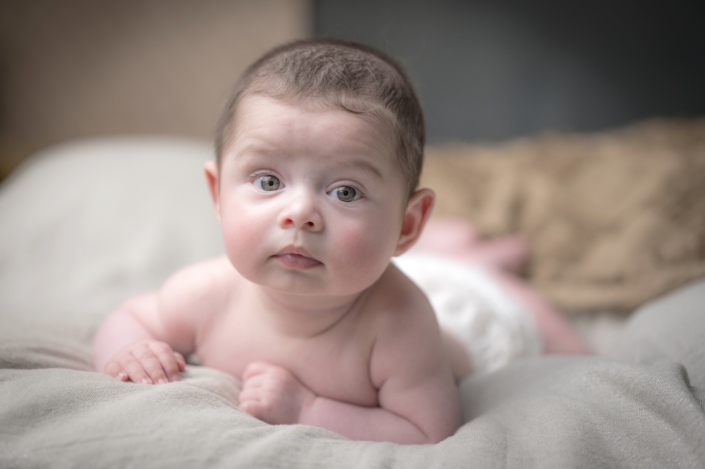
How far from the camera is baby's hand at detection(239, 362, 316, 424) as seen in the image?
80 centimetres

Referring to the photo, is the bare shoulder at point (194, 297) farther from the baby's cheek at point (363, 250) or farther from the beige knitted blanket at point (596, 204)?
the beige knitted blanket at point (596, 204)

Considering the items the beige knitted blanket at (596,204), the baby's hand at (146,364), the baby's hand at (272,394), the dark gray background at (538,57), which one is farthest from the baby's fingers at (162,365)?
the dark gray background at (538,57)

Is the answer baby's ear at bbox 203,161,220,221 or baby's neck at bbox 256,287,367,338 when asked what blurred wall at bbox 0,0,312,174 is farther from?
baby's neck at bbox 256,287,367,338

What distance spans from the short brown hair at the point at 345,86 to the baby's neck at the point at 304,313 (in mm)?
206

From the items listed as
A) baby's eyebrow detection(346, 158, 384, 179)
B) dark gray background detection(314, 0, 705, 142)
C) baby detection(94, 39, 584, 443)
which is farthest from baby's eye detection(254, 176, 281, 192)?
dark gray background detection(314, 0, 705, 142)

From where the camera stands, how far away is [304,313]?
898 millimetres

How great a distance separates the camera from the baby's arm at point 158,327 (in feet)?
2.73

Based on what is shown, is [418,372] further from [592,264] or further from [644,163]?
[644,163]

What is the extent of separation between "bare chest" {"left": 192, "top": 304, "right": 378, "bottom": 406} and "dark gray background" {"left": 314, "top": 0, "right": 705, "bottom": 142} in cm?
174

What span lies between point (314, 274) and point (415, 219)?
22cm

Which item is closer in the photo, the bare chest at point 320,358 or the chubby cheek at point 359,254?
the chubby cheek at point 359,254

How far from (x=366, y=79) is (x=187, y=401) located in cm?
49

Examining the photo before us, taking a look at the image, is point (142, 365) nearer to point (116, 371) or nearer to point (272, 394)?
point (116, 371)

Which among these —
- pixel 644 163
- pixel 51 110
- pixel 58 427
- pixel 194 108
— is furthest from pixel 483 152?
pixel 51 110
